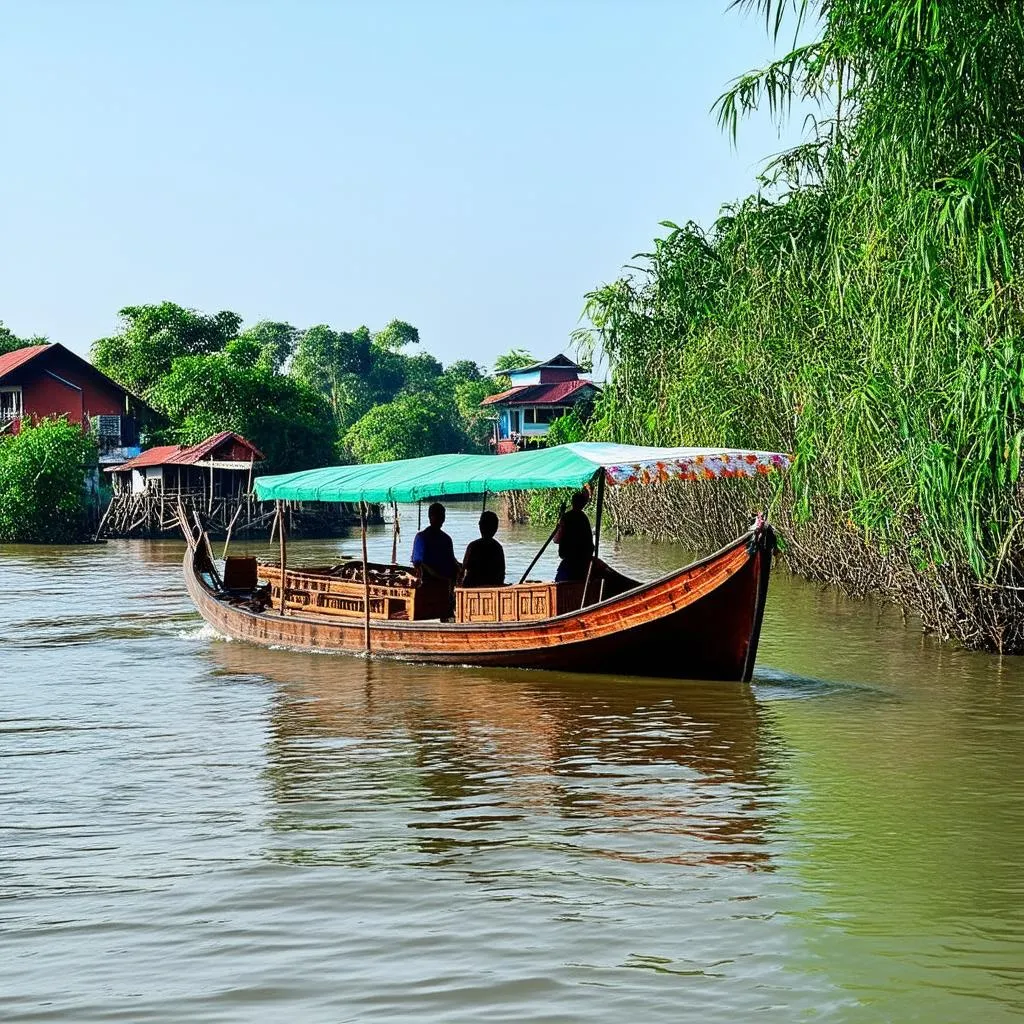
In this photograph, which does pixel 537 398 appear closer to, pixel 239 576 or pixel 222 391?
pixel 222 391

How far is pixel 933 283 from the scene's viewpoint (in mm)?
11281

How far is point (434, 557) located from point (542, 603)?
1.40 meters

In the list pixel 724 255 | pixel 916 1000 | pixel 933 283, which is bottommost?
pixel 916 1000

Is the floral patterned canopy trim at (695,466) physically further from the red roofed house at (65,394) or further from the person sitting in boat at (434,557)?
the red roofed house at (65,394)

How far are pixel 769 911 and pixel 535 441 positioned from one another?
4094 centimetres

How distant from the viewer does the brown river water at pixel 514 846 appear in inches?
215

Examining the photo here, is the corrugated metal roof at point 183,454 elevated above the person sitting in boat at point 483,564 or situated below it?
above

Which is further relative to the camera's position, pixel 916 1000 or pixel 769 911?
pixel 769 911

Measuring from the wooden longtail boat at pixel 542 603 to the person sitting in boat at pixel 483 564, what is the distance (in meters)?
0.18

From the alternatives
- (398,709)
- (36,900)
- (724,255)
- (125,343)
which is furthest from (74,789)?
(125,343)

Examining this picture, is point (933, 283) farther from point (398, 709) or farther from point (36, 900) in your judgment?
point (36, 900)

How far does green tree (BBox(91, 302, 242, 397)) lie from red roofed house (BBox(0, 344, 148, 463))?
439 cm

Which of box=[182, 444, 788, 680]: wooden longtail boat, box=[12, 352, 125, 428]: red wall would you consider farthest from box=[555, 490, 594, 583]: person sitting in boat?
box=[12, 352, 125, 428]: red wall

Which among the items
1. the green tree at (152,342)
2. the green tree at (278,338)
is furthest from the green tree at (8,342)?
the green tree at (278,338)
